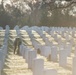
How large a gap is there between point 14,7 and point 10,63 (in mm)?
49233

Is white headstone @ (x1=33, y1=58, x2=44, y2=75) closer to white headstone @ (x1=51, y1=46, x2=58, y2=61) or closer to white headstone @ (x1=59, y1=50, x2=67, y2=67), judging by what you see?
white headstone @ (x1=59, y1=50, x2=67, y2=67)

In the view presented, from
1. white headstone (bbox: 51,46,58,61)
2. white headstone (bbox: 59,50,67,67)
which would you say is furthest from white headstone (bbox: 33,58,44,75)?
white headstone (bbox: 51,46,58,61)

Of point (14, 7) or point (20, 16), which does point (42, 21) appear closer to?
point (20, 16)

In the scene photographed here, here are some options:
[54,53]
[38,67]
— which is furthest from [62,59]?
[38,67]

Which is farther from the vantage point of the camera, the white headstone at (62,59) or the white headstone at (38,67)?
the white headstone at (62,59)

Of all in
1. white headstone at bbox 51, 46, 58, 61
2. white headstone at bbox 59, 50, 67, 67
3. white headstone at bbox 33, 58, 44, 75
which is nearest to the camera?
white headstone at bbox 33, 58, 44, 75

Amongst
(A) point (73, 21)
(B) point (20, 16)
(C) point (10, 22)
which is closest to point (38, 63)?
(C) point (10, 22)

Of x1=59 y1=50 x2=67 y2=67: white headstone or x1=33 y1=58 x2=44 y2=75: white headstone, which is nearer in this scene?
x1=33 y1=58 x2=44 y2=75: white headstone

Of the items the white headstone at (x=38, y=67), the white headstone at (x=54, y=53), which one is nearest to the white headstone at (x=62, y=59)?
the white headstone at (x=54, y=53)

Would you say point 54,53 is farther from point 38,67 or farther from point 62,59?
point 38,67

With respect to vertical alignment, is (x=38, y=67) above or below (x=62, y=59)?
above

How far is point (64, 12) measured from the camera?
53.2 m

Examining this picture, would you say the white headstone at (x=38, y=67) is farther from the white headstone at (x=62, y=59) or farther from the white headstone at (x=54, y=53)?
the white headstone at (x=54, y=53)

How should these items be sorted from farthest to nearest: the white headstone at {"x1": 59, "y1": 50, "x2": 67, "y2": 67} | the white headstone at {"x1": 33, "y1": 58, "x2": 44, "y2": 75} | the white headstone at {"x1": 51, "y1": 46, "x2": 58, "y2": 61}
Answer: the white headstone at {"x1": 51, "y1": 46, "x2": 58, "y2": 61} < the white headstone at {"x1": 59, "y1": 50, "x2": 67, "y2": 67} < the white headstone at {"x1": 33, "y1": 58, "x2": 44, "y2": 75}
